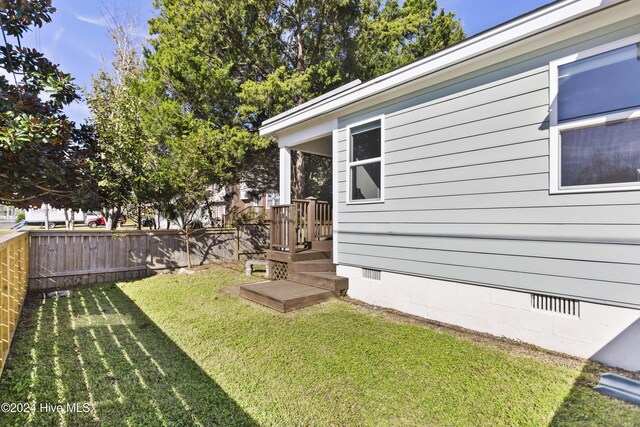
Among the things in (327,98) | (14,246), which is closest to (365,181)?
(327,98)

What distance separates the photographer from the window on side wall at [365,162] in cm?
471

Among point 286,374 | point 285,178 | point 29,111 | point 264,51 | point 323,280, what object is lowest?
point 286,374

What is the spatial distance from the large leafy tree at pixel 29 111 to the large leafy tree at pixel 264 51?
298 cm

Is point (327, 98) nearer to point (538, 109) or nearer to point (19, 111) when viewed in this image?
point (538, 109)

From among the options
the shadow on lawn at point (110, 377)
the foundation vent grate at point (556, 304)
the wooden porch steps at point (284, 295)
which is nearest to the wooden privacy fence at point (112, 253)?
the shadow on lawn at point (110, 377)

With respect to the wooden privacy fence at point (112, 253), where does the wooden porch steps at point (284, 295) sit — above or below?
below

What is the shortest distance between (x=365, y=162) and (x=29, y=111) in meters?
5.46

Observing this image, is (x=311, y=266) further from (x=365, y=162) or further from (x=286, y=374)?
(x=286, y=374)

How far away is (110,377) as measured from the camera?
2562 millimetres

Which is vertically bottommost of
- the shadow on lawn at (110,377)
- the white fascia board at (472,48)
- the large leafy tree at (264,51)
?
the shadow on lawn at (110,377)

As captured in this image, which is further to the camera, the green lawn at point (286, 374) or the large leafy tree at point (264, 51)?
the large leafy tree at point (264, 51)

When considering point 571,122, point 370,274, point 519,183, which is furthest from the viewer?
point 370,274

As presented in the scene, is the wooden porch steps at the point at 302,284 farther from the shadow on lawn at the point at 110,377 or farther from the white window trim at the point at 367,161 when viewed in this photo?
the shadow on lawn at the point at 110,377

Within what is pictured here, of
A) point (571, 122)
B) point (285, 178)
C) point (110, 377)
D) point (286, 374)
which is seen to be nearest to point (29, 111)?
point (285, 178)
